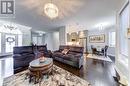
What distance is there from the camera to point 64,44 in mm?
8977

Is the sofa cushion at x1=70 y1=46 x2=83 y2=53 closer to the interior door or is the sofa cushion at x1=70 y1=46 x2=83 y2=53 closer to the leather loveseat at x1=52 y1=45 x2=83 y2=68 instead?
the leather loveseat at x1=52 y1=45 x2=83 y2=68

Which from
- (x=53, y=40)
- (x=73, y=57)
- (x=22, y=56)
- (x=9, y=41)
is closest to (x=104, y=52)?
(x=73, y=57)

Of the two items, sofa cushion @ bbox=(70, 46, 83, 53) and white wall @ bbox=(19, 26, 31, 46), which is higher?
white wall @ bbox=(19, 26, 31, 46)

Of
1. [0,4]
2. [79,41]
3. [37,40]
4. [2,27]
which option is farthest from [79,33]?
[0,4]

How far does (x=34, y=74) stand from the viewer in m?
→ 3.27

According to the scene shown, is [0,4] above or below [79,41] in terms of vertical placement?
above

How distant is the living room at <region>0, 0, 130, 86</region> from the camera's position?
3.45 m

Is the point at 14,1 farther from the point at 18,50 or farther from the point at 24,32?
the point at 24,32

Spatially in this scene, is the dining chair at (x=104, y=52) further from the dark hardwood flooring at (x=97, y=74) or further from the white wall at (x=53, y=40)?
the white wall at (x=53, y=40)

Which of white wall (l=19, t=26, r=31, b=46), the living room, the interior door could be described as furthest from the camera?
white wall (l=19, t=26, r=31, b=46)

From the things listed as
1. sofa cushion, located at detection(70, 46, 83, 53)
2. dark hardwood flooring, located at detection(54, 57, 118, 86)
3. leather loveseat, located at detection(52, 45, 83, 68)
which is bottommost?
dark hardwood flooring, located at detection(54, 57, 118, 86)

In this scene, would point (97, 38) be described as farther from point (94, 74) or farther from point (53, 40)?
point (94, 74)

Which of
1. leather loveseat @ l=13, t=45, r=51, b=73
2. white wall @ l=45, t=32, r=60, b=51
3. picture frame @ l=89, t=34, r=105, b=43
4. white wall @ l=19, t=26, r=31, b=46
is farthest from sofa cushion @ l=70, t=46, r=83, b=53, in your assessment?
white wall @ l=45, t=32, r=60, b=51

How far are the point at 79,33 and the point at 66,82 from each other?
10783mm
